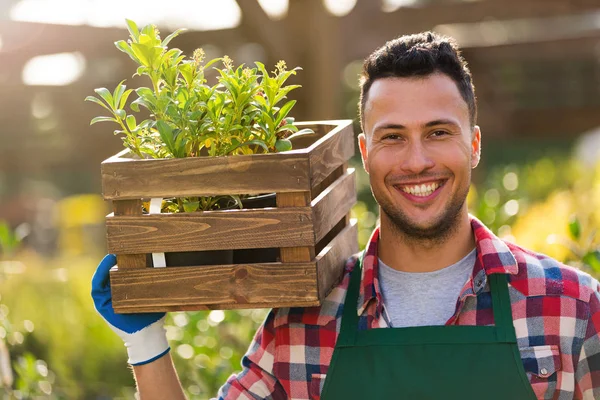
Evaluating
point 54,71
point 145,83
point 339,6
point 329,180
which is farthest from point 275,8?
point 329,180

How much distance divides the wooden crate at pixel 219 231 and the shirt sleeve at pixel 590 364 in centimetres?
57

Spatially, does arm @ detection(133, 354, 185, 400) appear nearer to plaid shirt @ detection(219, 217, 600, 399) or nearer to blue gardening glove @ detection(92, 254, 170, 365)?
blue gardening glove @ detection(92, 254, 170, 365)

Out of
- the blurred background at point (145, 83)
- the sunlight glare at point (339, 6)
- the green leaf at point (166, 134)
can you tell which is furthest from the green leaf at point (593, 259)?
the sunlight glare at point (339, 6)

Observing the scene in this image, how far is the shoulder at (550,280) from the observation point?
189 cm

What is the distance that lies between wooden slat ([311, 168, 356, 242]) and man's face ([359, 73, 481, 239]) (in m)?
0.09

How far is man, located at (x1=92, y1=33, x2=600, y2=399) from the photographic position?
1868 millimetres

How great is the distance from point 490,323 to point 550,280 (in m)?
0.16

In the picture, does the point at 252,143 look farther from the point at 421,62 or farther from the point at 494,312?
the point at 494,312

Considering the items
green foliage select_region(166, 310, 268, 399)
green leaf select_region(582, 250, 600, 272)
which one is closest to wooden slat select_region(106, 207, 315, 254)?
green leaf select_region(582, 250, 600, 272)

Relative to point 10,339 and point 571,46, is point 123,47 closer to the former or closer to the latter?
point 10,339

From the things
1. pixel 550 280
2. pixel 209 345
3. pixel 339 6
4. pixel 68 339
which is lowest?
pixel 68 339

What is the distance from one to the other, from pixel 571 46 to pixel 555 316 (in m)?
5.12

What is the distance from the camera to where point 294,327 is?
2.04 m

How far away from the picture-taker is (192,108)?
1.75m
